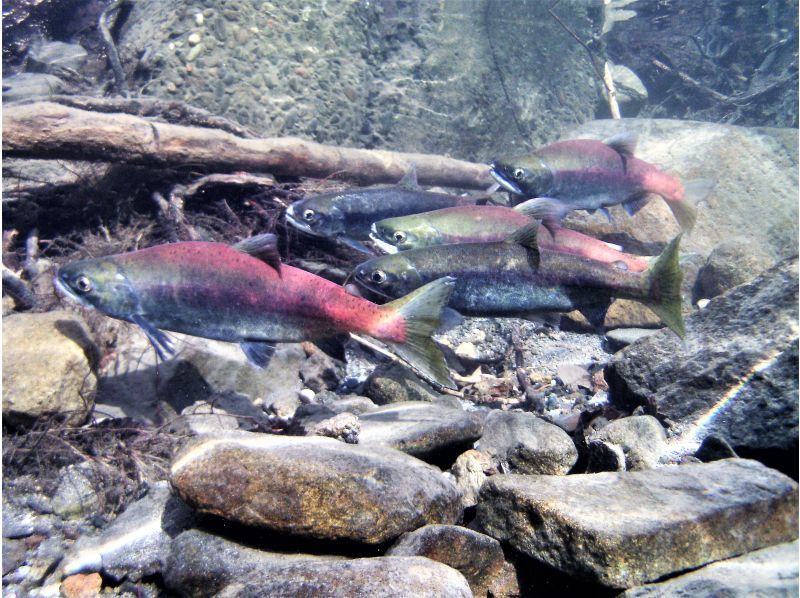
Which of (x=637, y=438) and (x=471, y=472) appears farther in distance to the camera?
(x=637, y=438)

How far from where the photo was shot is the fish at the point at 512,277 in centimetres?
358

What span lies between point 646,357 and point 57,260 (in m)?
5.76

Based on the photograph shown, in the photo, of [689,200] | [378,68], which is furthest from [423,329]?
[378,68]

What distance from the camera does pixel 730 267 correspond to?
613 cm

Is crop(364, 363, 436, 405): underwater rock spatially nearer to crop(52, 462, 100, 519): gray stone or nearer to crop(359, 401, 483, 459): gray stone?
crop(359, 401, 483, 459): gray stone

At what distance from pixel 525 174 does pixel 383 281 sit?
2337 millimetres

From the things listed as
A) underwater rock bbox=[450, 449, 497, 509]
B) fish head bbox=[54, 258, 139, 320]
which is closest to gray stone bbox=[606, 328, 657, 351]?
underwater rock bbox=[450, 449, 497, 509]

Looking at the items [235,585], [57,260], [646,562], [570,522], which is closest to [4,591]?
[235,585]

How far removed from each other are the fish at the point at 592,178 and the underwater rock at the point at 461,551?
3749 millimetres

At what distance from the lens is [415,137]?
33.1ft

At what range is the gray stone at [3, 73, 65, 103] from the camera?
298 inches

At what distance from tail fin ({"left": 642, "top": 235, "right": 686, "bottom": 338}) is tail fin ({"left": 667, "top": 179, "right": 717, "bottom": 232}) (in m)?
2.98

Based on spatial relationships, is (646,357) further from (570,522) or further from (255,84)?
(255,84)

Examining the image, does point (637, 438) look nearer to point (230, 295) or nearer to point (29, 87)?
point (230, 295)
